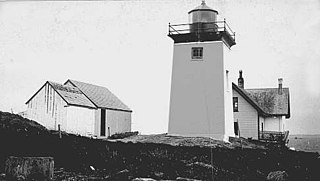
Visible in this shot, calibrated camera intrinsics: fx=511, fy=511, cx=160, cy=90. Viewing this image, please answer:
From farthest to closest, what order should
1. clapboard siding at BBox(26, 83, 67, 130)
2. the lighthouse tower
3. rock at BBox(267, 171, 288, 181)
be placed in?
1. the lighthouse tower
2. clapboard siding at BBox(26, 83, 67, 130)
3. rock at BBox(267, 171, 288, 181)

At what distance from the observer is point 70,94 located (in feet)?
20.7

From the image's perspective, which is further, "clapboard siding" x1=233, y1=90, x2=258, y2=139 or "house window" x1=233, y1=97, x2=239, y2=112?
"house window" x1=233, y1=97, x2=239, y2=112

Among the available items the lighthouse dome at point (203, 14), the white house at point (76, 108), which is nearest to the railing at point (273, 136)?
the lighthouse dome at point (203, 14)

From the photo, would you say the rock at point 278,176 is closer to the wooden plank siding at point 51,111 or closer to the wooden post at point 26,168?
the wooden post at point 26,168

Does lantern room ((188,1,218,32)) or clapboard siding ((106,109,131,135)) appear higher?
lantern room ((188,1,218,32))

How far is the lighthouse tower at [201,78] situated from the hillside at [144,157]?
442 mm

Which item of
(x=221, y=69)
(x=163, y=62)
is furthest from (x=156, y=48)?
(x=221, y=69)

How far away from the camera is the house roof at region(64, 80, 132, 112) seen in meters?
6.17

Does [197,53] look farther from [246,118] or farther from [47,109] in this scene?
[47,109]

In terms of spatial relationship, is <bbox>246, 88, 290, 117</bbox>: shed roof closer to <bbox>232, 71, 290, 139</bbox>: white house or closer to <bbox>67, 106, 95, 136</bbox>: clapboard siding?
<bbox>232, 71, 290, 139</bbox>: white house

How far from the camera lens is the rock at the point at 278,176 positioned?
16.2 ft

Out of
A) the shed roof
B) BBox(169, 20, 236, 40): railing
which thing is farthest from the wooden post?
the shed roof

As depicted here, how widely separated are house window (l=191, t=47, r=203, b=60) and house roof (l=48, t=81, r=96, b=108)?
189 cm

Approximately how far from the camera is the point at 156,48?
6230 mm
